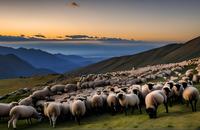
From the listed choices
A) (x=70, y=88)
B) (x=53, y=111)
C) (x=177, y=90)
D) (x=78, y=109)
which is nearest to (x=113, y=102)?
(x=78, y=109)

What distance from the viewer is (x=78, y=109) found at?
26875 millimetres

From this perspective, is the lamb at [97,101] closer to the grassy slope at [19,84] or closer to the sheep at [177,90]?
the sheep at [177,90]

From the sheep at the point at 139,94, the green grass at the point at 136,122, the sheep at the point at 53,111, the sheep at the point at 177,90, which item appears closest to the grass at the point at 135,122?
the green grass at the point at 136,122

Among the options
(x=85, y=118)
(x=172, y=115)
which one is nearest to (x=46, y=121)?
(x=85, y=118)

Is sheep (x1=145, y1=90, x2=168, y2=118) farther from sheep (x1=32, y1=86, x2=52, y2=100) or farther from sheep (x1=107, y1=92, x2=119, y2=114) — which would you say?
sheep (x1=32, y1=86, x2=52, y2=100)

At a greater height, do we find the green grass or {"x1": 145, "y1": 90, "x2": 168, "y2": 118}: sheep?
{"x1": 145, "y1": 90, "x2": 168, "y2": 118}: sheep

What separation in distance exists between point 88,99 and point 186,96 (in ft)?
26.7

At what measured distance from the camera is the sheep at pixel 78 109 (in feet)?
88.0

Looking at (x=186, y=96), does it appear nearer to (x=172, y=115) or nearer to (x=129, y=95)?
(x=172, y=115)

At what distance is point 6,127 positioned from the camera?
1072 inches

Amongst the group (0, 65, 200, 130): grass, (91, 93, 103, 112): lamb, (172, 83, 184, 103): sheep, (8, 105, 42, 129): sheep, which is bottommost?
(0, 65, 200, 130): grass

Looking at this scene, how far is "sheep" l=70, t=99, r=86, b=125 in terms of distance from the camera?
1056 inches

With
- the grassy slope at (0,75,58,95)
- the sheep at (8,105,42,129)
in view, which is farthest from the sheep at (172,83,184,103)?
the grassy slope at (0,75,58,95)

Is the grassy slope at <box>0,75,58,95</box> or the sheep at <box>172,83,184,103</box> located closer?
the sheep at <box>172,83,184,103</box>
